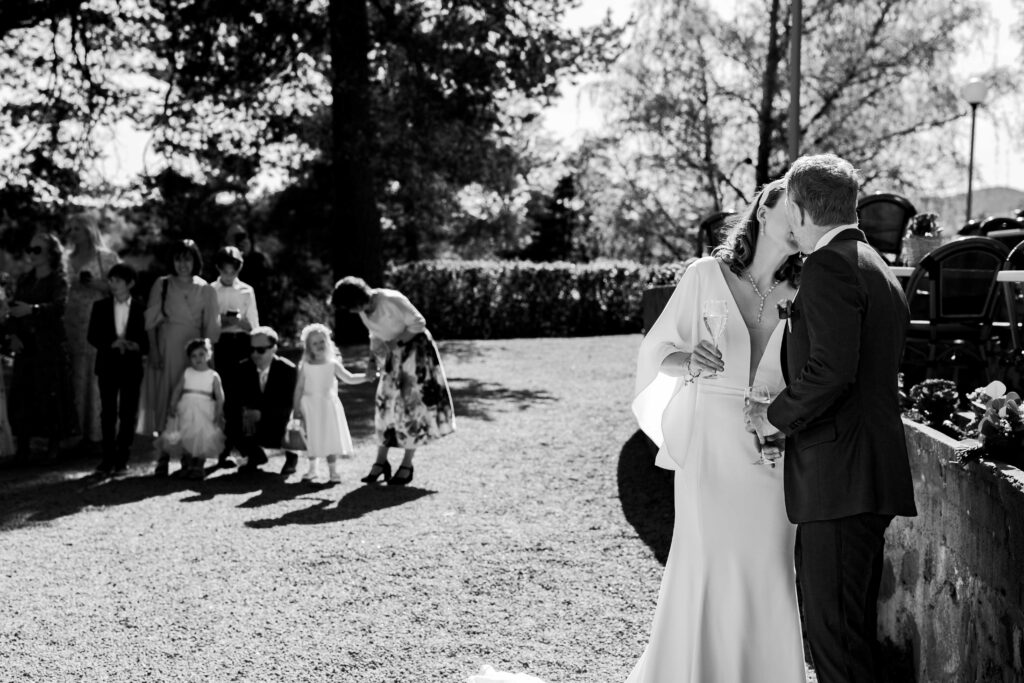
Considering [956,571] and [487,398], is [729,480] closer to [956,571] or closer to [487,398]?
[956,571]

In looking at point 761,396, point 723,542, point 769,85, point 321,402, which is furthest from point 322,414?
point 769,85

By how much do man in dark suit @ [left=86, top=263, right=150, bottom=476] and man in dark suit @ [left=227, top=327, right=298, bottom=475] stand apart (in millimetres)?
895

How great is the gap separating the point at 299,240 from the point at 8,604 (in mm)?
25573

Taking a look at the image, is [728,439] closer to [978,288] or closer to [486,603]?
[486,603]

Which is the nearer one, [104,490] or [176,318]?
[104,490]

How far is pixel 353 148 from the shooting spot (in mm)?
19938

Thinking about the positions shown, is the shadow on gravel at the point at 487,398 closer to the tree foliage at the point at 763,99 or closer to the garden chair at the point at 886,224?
the garden chair at the point at 886,224

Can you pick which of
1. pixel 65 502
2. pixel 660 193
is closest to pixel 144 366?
pixel 65 502

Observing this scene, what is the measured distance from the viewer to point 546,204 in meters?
53.9

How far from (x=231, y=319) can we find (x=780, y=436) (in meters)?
7.93

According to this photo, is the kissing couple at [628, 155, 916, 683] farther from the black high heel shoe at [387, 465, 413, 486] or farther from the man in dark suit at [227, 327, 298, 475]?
the man in dark suit at [227, 327, 298, 475]

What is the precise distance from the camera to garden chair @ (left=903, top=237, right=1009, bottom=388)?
7.18 m

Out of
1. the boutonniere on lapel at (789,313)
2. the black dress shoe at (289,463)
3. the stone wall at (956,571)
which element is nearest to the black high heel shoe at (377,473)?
the black dress shoe at (289,463)

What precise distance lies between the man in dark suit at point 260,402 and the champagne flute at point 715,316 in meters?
7.12
